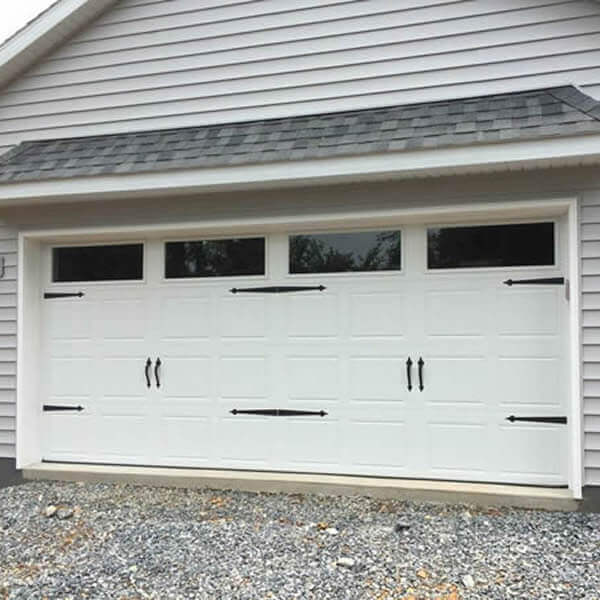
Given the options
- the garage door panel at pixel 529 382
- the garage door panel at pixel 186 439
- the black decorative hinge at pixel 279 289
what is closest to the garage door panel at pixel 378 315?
the black decorative hinge at pixel 279 289

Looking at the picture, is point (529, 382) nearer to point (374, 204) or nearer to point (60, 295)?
point (374, 204)

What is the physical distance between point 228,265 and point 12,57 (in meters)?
2.84

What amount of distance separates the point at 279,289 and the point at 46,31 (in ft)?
10.6

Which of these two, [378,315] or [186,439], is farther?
[186,439]

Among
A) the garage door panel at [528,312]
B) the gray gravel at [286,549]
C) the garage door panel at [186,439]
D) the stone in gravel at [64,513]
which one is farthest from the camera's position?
the garage door panel at [186,439]

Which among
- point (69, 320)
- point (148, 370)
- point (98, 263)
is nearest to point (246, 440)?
point (148, 370)

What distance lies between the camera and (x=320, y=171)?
4.43 metres

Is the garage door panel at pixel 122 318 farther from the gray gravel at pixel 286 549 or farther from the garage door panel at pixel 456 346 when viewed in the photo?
the garage door panel at pixel 456 346

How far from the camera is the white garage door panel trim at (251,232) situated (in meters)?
4.34

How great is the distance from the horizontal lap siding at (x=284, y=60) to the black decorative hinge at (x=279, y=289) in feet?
4.86

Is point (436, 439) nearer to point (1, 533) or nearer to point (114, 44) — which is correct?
point (1, 533)

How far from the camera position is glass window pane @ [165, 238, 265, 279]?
523cm

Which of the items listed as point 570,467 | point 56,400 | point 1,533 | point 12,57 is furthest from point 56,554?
point 12,57

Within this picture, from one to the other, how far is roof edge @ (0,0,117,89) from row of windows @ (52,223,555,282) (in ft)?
5.96
